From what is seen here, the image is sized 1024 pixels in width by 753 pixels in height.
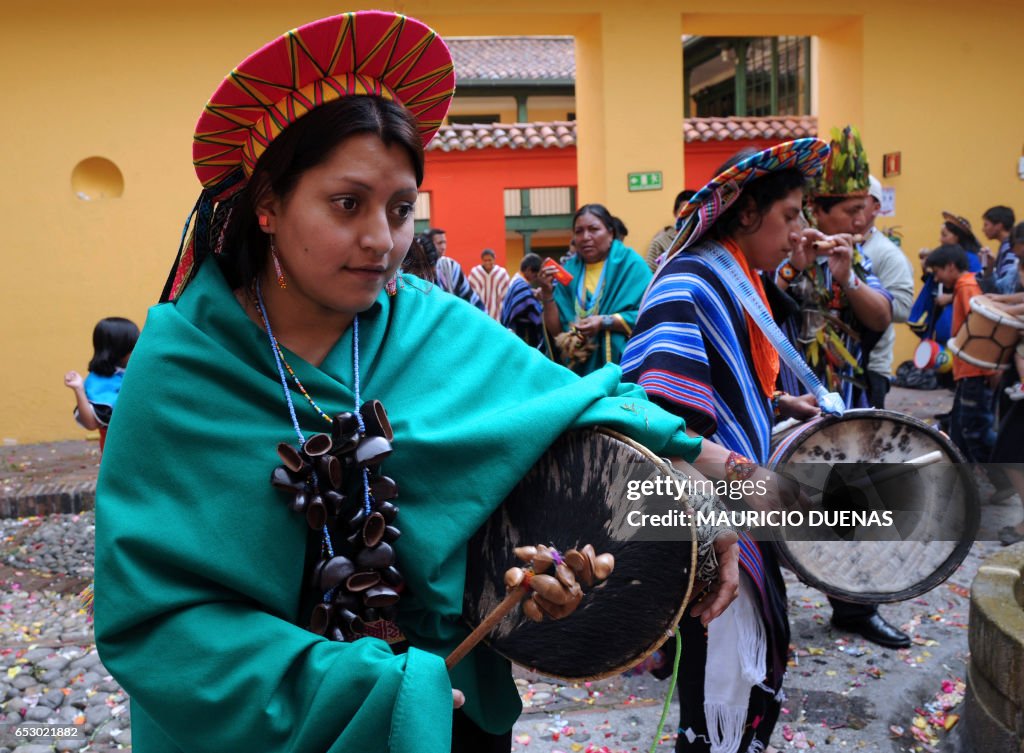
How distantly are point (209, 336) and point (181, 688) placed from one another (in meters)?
0.55

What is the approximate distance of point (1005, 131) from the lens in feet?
36.9

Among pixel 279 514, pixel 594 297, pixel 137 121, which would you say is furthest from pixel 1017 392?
pixel 137 121

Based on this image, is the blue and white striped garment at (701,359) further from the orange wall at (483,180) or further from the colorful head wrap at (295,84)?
the orange wall at (483,180)

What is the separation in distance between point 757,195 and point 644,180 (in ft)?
24.9

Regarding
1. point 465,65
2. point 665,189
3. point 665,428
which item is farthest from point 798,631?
point 465,65

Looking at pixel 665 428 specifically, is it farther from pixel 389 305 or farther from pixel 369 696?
pixel 369 696

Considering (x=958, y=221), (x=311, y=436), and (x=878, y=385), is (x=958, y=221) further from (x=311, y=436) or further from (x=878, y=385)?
(x=311, y=436)

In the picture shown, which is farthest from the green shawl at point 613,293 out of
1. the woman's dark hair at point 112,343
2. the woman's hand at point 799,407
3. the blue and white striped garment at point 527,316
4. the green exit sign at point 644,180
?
the woman's hand at point 799,407

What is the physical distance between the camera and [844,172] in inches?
169

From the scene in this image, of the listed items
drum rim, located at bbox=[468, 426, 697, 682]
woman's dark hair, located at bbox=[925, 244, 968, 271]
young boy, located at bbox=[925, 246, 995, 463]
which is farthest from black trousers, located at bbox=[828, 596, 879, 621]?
woman's dark hair, located at bbox=[925, 244, 968, 271]

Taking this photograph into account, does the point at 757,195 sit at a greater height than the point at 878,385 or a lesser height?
greater

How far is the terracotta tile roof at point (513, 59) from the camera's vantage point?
1944 centimetres

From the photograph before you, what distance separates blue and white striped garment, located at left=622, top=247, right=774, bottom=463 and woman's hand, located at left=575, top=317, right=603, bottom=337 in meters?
3.87

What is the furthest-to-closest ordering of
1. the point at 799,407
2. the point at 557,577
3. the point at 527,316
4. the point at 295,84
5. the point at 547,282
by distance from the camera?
the point at 527,316 < the point at 547,282 < the point at 799,407 < the point at 295,84 < the point at 557,577
